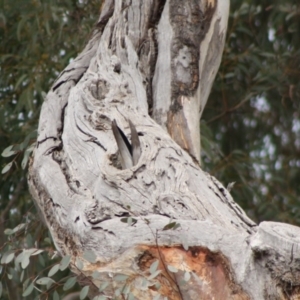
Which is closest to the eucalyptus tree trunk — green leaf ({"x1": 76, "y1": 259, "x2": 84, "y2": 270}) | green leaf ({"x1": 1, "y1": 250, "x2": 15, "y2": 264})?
green leaf ({"x1": 76, "y1": 259, "x2": 84, "y2": 270})

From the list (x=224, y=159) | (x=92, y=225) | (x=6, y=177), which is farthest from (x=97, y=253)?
(x=224, y=159)

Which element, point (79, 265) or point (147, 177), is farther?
point (147, 177)

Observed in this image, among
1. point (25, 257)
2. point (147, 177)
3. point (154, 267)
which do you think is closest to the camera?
point (154, 267)

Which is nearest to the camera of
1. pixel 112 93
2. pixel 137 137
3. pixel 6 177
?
pixel 137 137

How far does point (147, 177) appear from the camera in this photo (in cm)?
169

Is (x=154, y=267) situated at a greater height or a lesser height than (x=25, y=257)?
lesser

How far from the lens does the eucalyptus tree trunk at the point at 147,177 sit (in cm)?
143

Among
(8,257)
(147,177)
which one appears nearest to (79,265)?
(8,257)

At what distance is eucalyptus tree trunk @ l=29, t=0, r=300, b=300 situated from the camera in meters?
1.43

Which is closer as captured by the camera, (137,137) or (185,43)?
(137,137)

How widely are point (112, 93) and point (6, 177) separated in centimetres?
137

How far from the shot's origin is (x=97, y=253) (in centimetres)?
153

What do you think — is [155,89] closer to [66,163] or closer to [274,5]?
[66,163]

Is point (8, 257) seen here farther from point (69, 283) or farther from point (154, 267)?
point (154, 267)
